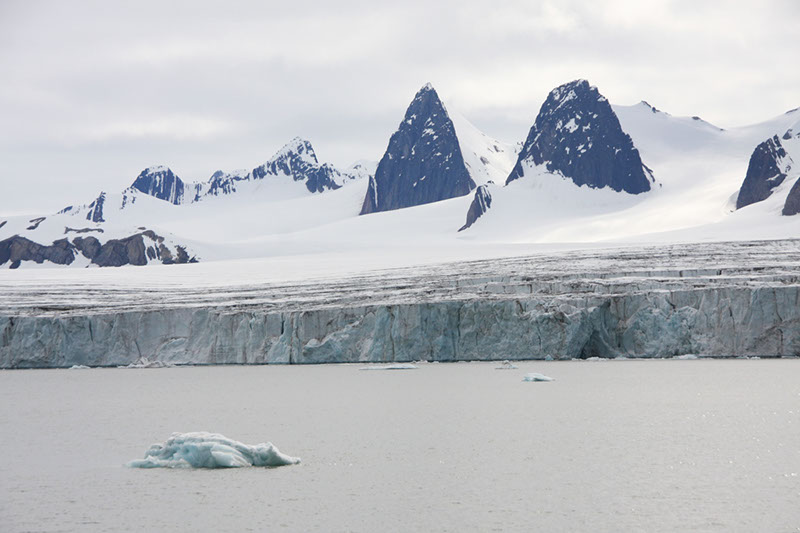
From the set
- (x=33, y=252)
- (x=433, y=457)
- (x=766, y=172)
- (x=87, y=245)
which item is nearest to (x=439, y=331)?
(x=433, y=457)

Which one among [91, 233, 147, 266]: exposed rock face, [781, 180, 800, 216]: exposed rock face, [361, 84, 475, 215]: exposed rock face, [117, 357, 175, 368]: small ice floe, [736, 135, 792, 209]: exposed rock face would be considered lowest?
[117, 357, 175, 368]: small ice floe

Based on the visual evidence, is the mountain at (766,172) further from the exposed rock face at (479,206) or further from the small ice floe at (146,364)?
the small ice floe at (146,364)

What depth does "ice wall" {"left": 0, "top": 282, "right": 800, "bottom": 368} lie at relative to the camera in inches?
1282

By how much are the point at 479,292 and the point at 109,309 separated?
15951 millimetres

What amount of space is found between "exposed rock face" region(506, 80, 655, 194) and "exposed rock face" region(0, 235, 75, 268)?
6369cm

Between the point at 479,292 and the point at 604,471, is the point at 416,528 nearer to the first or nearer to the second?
the point at 604,471

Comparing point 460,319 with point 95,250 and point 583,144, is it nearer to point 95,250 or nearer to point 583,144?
point 95,250

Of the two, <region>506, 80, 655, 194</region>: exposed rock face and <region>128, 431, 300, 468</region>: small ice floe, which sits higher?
<region>506, 80, 655, 194</region>: exposed rock face

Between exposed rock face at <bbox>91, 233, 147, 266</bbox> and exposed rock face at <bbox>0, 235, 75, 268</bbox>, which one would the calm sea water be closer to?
exposed rock face at <bbox>91, 233, 147, 266</bbox>

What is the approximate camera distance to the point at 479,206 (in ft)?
413

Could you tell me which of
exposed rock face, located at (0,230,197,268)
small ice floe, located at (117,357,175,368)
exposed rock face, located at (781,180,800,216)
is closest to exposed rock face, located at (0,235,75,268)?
exposed rock face, located at (0,230,197,268)

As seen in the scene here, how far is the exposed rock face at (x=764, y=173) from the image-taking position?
341ft

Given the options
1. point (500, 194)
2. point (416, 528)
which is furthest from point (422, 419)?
point (500, 194)

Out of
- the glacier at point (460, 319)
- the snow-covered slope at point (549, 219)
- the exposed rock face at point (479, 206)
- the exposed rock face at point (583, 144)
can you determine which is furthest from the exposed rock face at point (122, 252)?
the glacier at point (460, 319)
